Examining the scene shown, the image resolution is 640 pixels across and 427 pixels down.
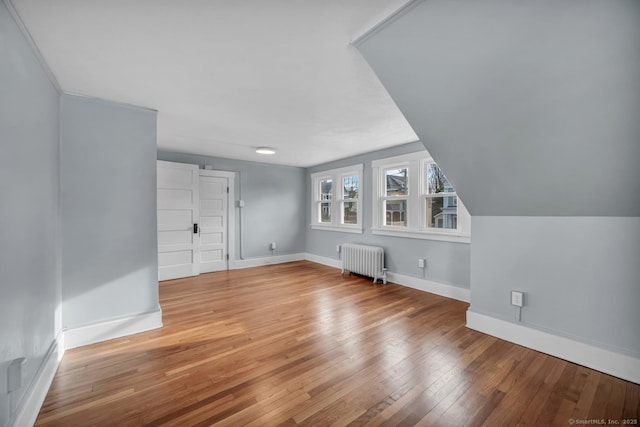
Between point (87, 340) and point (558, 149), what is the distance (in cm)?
429

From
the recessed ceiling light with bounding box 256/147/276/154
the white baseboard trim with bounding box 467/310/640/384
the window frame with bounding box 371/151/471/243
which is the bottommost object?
the white baseboard trim with bounding box 467/310/640/384

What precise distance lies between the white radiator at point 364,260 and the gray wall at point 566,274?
185 cm

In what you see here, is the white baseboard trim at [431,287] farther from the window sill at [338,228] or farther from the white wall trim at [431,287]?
the window sill at [338,228]

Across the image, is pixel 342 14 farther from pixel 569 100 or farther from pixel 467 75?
pixel 569 100

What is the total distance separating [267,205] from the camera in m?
6.14

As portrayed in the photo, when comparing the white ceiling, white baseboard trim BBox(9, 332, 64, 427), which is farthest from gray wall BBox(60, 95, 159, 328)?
white baseboard trim BBox(9, 332, 64, 427)

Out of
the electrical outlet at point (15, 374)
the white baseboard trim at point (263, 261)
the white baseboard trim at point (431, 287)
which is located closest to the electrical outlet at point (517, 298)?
the white baseboard trim at point (431, 287)

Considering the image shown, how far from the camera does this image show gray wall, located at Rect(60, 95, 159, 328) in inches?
96.6

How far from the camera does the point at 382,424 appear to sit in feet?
5.14

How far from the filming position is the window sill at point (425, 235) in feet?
12.2

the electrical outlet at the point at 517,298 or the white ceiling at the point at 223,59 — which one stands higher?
→ the white ceiling at the point at 223,59

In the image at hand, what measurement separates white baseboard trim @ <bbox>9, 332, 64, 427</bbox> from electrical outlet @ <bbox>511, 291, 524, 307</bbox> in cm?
368

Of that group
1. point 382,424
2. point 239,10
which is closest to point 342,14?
point 239,10

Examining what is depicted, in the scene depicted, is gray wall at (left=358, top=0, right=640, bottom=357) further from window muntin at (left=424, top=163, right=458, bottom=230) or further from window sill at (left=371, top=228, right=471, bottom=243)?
window muntin at (left=424, top=163, right=458, bottom=230)
